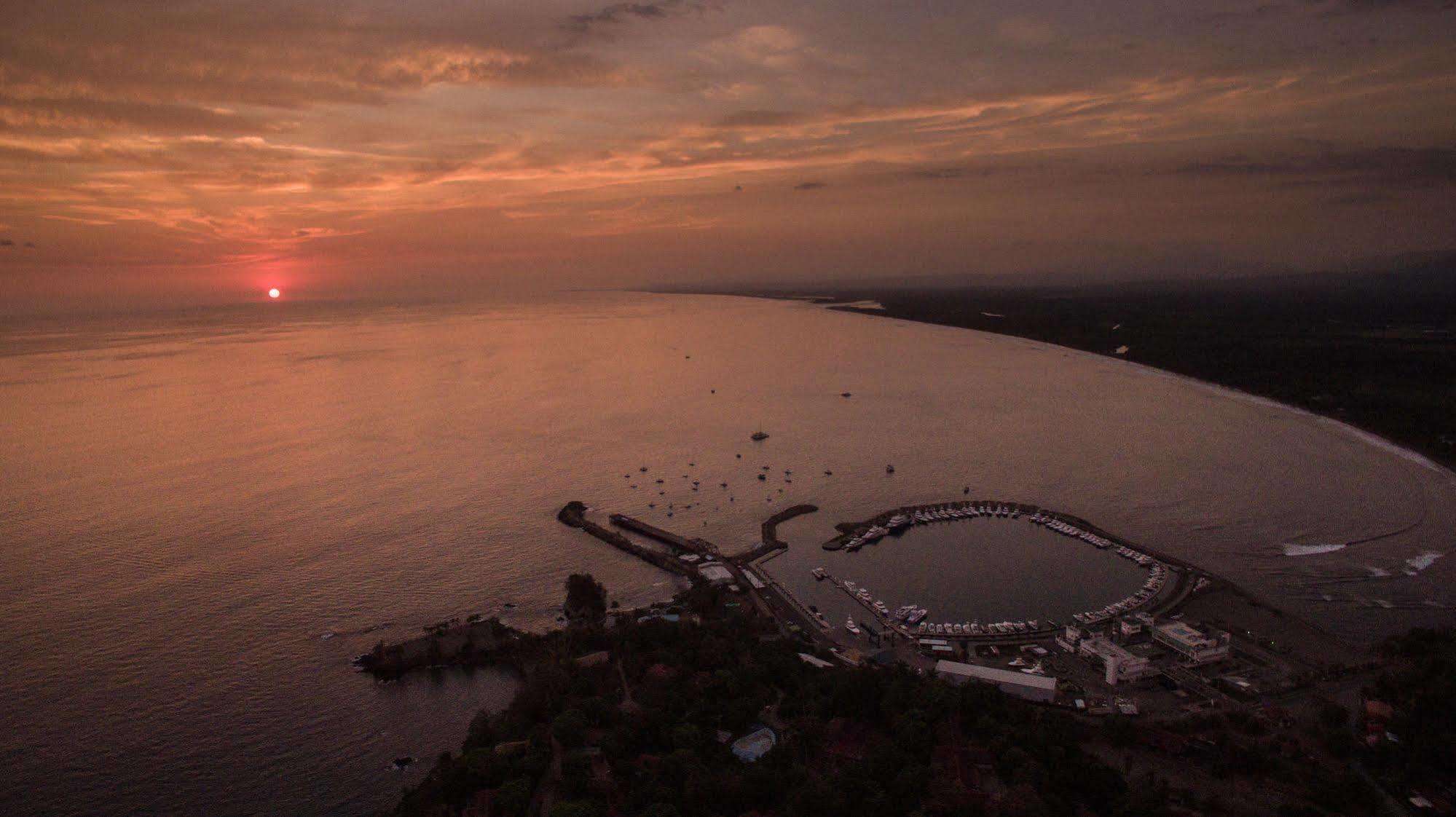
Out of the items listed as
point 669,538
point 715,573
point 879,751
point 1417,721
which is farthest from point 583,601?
point 1417,721

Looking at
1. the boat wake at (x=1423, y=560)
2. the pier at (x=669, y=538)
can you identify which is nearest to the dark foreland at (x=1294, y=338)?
the boat wake at (x=1423, y=560)

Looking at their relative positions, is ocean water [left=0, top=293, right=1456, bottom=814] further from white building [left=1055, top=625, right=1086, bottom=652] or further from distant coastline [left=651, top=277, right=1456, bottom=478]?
distant coastline [left=651, top=277, right=1456, bottom=478]

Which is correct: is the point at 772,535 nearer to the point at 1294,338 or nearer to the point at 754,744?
the point at 754,744

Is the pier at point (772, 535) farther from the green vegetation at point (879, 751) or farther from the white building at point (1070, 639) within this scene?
the white building at point (1070, 639)

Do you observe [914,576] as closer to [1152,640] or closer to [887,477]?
[1152,640]

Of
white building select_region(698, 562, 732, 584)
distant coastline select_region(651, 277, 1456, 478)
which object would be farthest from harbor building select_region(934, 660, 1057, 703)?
distant coastline select_region(651, 277, 1456, 478)
